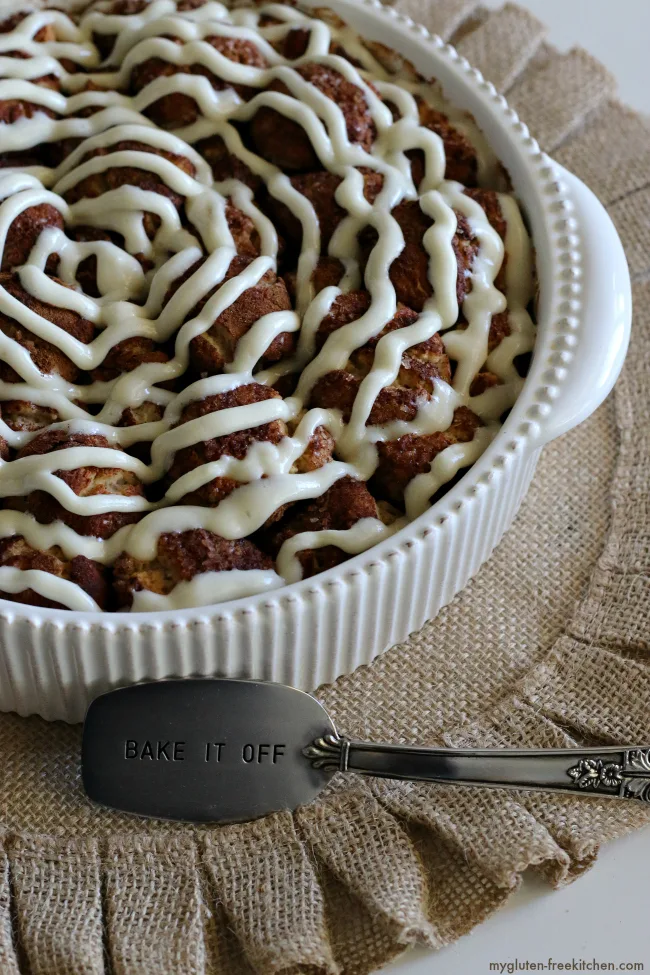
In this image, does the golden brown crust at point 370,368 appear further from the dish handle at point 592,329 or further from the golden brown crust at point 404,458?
the dish handle at point 592,329

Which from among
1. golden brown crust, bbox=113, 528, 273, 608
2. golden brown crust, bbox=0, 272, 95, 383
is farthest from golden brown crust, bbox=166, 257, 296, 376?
golden brown crust, bbox=113, 528, 273, 608

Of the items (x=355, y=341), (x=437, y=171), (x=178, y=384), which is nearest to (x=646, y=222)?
(x=437, y=171)

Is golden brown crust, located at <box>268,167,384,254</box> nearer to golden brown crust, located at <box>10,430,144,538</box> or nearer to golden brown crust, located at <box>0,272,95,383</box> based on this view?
golden brown crust, located at <box>0,272,95,383</box>

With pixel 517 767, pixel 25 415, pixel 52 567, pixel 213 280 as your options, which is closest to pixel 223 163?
pixel 213 280

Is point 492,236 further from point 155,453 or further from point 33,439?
point 33,439

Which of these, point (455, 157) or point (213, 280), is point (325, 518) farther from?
point (455, 157)
